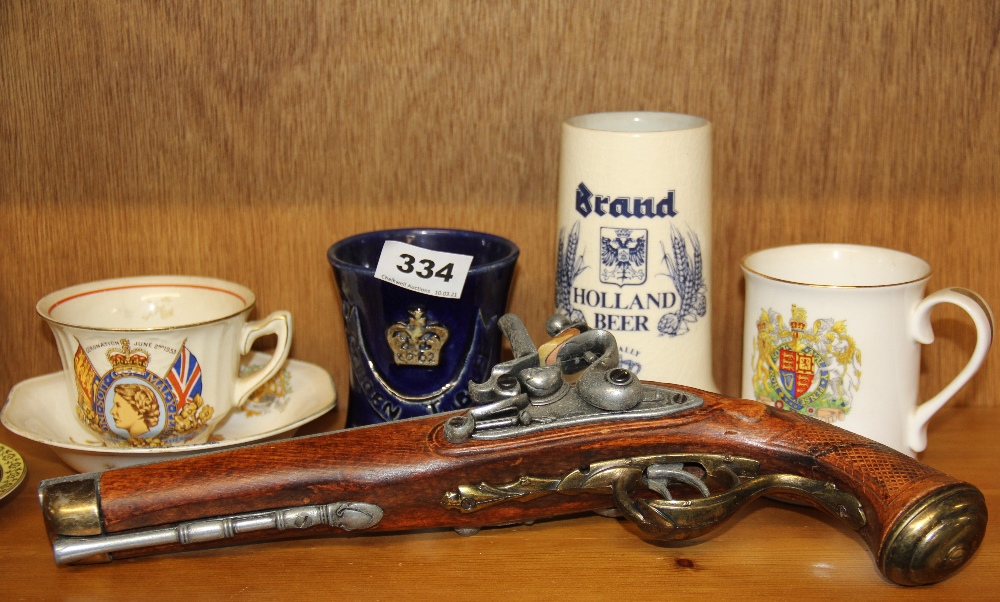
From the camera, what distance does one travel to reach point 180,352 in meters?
0.85

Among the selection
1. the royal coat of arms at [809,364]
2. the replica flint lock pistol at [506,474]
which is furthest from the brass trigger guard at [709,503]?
the royal coat of arms at [809,364]

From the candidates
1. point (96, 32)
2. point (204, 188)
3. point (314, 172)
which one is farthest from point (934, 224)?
point (96, 32)

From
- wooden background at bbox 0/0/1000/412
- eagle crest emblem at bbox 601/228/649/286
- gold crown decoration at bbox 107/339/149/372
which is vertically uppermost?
wooden background at bbox 0/0/1000/412

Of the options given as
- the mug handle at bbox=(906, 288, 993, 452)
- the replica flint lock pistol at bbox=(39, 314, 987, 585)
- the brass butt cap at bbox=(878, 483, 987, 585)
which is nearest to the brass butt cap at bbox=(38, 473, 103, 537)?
the replica flint lock pistol at bbox=(39, 314, 987, 585)

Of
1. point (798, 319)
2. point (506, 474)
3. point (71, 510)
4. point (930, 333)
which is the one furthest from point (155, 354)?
point (930, 333)

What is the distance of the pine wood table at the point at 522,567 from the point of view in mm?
697

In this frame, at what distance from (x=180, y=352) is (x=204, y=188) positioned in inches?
8.6

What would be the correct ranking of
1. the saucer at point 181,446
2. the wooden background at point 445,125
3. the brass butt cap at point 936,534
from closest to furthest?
the brass butt cap at point 936,534 < the saucer at point 181,446 < the wooden background at point 445,125

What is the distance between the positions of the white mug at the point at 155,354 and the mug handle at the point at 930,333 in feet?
1.83

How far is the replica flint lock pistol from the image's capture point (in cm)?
69

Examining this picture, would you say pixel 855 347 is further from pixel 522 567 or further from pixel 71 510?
pixel 71 510

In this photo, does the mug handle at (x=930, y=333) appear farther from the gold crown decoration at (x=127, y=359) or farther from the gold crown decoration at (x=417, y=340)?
the gold crown decoration at (x=127, y=359)

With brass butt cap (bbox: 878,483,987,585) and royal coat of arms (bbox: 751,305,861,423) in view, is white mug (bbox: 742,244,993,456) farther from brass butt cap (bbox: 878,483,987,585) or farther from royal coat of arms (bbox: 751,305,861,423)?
brass butt cap (bbox: 878,483,987,585)

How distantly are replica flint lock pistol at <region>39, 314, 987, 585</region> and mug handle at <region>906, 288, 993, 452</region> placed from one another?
171mm
